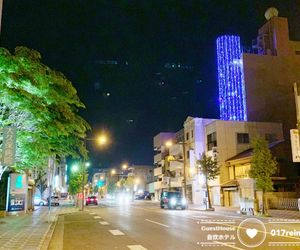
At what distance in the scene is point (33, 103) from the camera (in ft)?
55.4

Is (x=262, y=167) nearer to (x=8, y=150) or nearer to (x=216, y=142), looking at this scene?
(x=216, y=142)

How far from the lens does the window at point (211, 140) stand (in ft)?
179

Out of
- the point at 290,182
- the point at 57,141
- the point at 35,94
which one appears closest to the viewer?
the point at 35,94

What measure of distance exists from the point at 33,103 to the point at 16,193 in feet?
55.7

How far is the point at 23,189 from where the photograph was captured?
31.1m

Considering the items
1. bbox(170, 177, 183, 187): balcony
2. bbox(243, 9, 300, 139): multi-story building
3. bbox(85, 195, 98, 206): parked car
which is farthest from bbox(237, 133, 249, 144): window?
bbox(85, 195, 98, 206): parked car

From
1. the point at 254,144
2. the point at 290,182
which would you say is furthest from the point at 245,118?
the point at 254,144

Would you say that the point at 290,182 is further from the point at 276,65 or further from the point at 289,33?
the point at 289,33

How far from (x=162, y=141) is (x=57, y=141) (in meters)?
67.5

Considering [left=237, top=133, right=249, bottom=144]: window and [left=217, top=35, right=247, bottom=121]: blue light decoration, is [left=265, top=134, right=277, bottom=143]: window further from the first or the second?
[left=217, top=35, right=247, bottom=121]: blue light decoration

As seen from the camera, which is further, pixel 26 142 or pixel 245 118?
pixel 245 118

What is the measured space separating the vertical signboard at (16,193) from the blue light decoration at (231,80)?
42.1 metres

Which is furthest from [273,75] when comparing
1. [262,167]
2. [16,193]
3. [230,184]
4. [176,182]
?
[16,193]

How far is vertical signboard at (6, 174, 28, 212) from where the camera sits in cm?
3034
